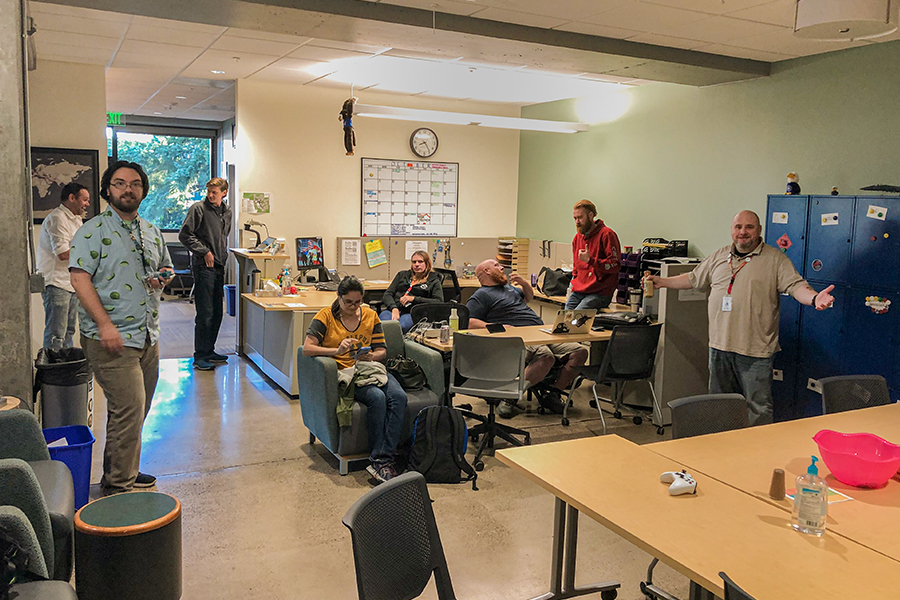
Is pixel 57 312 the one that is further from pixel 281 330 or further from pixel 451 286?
pixel 451 286

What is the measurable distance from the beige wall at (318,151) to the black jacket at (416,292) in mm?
2331

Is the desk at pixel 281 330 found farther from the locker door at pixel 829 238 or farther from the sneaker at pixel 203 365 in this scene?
the locker door at pixel 829 238

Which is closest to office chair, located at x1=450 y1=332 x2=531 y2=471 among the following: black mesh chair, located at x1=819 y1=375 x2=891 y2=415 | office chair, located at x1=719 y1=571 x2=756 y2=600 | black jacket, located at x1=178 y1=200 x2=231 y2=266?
black mesh chair, located at x1=819 y1=375 x2=891 y2=415

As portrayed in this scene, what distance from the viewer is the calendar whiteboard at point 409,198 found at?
898 cm

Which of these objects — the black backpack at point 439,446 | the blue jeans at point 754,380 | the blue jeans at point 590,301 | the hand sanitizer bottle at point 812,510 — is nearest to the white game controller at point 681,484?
the hand sanitizer bottle at point 812,510

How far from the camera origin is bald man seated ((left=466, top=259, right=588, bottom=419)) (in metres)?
5.73

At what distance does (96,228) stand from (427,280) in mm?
3332

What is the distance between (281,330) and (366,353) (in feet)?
6.69

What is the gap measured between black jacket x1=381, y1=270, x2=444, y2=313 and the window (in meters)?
8.06

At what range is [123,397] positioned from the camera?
381 centimetres

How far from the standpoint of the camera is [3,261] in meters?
3.48

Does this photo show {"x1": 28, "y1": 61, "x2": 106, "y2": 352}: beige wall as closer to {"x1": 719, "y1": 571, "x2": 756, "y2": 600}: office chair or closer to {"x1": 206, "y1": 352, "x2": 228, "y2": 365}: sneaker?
{"x1": 206, "y1": 352, "x2": 228, "y2": 365}: sneaker

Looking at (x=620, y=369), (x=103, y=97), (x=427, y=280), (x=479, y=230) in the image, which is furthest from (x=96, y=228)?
(x=479, y=230)

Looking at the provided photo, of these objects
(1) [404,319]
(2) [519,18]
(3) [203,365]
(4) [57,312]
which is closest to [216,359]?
(3) [203,365]
